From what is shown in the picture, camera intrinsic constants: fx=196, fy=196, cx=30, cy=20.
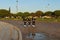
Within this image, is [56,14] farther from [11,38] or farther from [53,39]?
[11,38]

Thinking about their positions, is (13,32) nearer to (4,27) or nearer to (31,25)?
(4,27)

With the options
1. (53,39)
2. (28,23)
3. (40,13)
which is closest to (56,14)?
(40,13)

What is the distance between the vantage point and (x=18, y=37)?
1680 mm

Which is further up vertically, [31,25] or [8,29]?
[8,29]

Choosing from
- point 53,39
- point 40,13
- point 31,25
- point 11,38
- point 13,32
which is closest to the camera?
point 11,38

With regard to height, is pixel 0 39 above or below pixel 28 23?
above

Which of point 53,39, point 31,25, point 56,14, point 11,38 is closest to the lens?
point 11,38

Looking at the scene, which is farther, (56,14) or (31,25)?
(56,14)

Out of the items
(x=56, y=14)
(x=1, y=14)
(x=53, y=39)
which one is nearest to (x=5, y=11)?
(x=1, y=14)

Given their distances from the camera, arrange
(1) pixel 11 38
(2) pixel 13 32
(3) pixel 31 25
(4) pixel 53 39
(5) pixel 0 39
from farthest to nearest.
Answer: (3) pixel 31 25 < (4) pixel 53 39 < (2) pixel 13 32 < (1) pixel 11 38 < (5) pixel 0 39

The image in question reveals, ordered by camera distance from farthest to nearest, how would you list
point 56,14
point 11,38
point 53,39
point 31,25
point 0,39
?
point 56,14
point 31,25
point 53,39
point 11,38
point 0,39

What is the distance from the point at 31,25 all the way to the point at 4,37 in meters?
22.9

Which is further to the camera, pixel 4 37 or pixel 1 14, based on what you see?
pixel 1 14

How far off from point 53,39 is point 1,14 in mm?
88730
